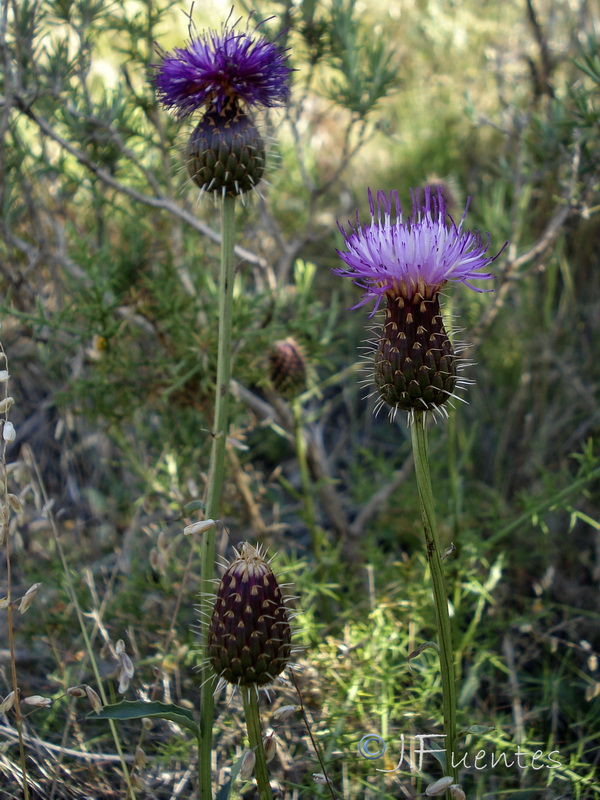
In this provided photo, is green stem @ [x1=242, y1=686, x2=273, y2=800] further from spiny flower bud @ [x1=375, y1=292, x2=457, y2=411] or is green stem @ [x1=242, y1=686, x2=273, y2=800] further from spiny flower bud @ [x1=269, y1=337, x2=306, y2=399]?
spiny flower bud @ [x1=269, y1=337, x2=306, y2=399]

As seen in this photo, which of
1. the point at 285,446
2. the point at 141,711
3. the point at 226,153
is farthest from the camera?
the point at 285,446

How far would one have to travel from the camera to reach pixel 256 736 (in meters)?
1.62

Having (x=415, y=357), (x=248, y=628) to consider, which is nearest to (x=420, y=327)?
(x=415, y=357)

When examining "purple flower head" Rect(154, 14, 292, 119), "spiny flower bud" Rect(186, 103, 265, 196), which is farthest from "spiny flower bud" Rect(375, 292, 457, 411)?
"purple flower head" Rect(154, 14, 292, 119)

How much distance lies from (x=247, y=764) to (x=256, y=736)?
72mm

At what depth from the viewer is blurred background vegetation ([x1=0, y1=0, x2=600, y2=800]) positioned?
7.59 ft

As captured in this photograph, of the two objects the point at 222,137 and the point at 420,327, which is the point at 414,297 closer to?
the point at 420,327

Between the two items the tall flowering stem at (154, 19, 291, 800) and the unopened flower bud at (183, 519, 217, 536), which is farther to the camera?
the tall flowering stem at (154, 19, 291, 800)

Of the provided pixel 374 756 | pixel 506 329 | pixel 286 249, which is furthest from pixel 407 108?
pixel 374 756

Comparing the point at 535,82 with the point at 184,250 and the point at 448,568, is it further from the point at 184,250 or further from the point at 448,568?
the point at 448,568

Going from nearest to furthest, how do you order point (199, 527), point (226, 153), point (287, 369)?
point (199, 527), point (226, 153), point (287, 369)

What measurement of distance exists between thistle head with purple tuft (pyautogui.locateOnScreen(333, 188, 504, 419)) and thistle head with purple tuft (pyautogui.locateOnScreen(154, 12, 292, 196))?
37 cm

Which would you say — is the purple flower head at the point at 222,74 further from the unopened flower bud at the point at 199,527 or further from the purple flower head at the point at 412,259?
the unopened flower bud at the point at 199,527

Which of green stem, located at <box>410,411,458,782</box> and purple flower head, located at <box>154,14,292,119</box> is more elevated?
purple flower head, located at <box>154,14,292,119</box>
